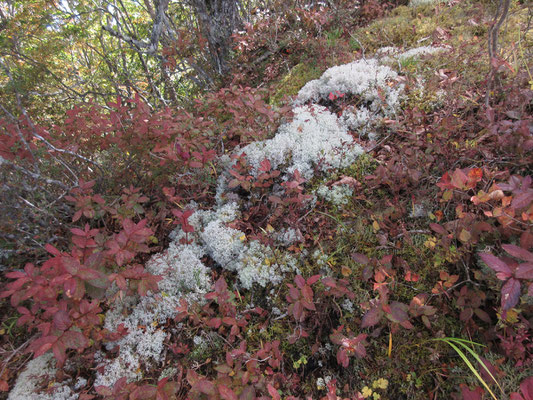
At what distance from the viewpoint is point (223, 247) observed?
2.72m

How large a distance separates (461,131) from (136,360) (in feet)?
11.7

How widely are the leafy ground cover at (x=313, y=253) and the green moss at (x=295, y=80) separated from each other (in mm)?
517

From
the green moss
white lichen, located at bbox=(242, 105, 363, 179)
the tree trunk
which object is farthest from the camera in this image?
the tree trunk

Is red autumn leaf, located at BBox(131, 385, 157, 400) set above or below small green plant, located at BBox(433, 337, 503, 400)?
above

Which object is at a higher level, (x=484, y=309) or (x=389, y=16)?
(x=389, y=16)

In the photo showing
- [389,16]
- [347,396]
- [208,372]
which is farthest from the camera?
[389,16]

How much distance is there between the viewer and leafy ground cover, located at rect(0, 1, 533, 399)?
1.83 metres

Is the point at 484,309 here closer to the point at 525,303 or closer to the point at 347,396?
the point at 525,303

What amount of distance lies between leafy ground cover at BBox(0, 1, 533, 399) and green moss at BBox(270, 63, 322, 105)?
1.69 feet

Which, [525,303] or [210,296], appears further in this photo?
[210,296]

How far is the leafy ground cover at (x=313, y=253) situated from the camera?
1834 mm

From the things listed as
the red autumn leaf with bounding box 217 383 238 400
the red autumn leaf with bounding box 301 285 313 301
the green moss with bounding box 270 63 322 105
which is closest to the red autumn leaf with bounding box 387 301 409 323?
the red autumn leaf with bounding box 301 285 313 301

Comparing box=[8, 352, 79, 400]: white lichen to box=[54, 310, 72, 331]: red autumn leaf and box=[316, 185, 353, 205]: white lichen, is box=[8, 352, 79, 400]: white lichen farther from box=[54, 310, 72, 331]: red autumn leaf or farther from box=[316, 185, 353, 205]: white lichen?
box=[316, 185, 353, 205]: white lichen

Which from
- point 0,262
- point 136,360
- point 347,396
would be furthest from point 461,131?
point 0,262
